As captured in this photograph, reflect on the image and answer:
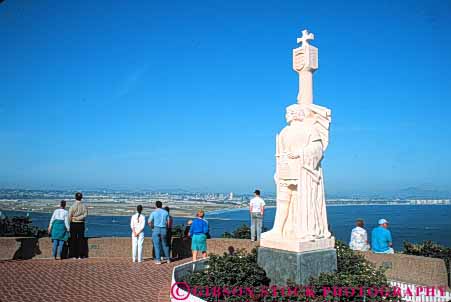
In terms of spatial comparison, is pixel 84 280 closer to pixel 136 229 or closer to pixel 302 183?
pixel 136 229

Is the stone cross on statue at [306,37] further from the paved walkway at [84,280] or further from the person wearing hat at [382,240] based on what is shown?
the paved walkway at [84,280]

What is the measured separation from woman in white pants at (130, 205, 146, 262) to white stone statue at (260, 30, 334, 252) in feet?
14.8

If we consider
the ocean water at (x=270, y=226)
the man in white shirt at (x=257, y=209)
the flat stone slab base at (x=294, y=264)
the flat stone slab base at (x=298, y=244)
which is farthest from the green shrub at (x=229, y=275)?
the ocean water at (x=270, y=226)

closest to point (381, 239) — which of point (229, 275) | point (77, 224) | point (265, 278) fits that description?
point (265, 278)

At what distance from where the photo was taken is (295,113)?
8.62 meters

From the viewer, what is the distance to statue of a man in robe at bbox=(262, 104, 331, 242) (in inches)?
325

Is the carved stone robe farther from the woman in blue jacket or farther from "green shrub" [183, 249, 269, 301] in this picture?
the woman in blue jacket

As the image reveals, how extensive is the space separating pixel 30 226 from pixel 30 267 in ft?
16.8

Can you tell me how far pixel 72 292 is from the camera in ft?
27.7

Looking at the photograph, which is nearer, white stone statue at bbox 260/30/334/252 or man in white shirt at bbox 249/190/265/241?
white stone statue at bbox 260/30/334/252

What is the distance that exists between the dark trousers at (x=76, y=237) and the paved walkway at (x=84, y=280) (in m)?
0.46

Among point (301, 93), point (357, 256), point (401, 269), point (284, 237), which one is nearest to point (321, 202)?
point (284, 237)

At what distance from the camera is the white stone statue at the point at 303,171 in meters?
8.23

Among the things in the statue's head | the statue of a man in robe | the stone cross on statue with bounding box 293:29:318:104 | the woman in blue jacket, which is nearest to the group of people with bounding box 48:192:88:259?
the woman in blue jacket
